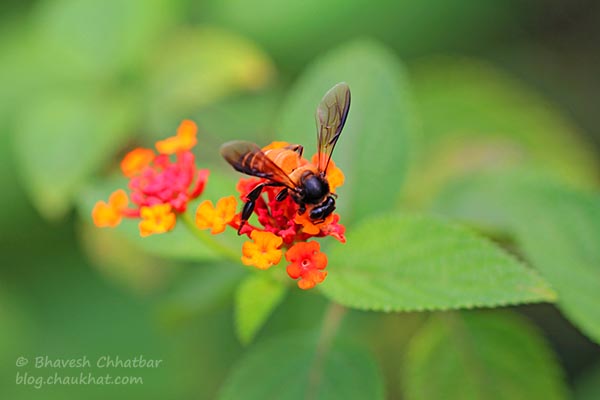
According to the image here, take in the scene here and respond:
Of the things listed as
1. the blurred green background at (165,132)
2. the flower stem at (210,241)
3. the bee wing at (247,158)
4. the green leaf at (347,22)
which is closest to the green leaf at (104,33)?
the blurred green background at (165,132)

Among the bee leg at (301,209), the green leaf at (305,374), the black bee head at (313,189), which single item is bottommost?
the green leaf at (305,374)

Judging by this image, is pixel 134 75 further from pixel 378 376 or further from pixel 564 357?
pixel 564 357

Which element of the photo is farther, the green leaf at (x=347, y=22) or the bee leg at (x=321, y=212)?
the green leaf at (x=347, y=22)

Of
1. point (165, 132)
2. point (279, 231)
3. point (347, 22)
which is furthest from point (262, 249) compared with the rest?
point (347, 22)

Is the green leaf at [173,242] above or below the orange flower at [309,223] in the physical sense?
below

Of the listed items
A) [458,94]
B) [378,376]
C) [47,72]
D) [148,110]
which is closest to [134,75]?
[148,110]

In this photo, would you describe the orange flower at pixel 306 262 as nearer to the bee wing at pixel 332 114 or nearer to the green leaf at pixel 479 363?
the bee wing at pixel 332 114

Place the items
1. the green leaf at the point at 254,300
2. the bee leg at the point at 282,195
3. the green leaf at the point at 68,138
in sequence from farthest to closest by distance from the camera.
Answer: the green leaf at the point at 68,138 < the green leaf at the point at 254,300 < the bee leg at the point at 282,195

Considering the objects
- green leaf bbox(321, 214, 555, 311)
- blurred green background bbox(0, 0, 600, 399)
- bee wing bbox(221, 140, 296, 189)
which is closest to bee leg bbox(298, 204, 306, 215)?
bee wing bbox(221, 140, 296, 189)
